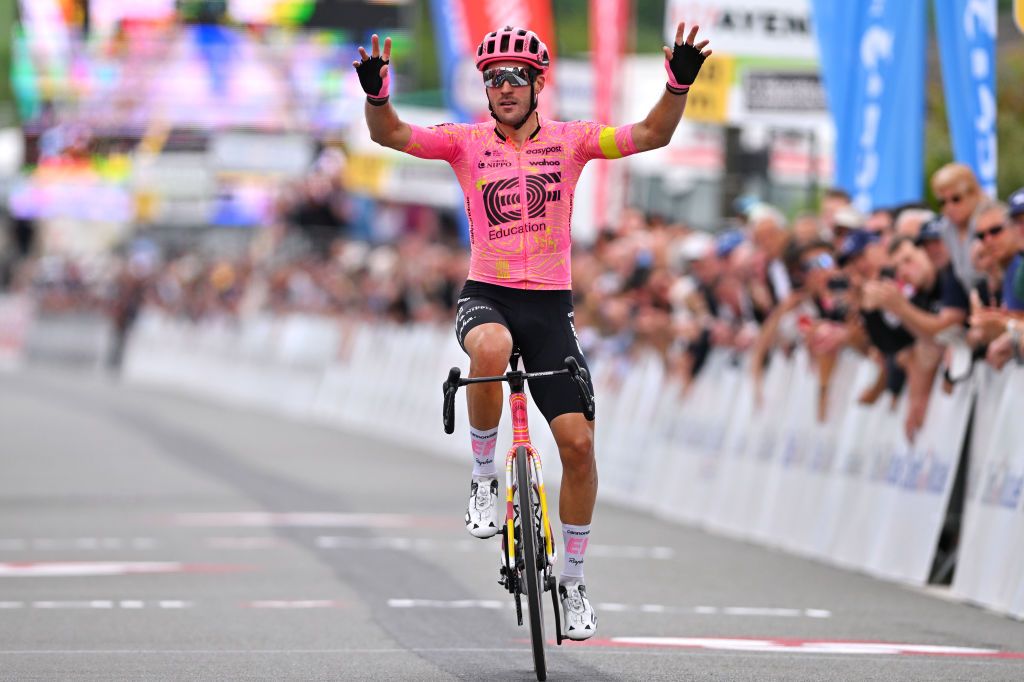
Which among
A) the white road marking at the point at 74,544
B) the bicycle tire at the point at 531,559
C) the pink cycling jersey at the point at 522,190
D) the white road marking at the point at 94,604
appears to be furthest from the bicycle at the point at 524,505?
the white road marking at the point at 74,544

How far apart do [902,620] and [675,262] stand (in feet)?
31.8

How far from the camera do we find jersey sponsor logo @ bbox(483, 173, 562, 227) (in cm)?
959

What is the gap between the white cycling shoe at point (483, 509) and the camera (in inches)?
372

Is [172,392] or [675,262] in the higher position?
[675,262]

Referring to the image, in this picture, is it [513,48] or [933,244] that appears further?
[933,244]

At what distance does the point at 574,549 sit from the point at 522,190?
5.10 feet

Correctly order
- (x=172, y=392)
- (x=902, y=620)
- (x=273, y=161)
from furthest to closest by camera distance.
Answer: (x=273, y=161) → (x=172, y=392) → (x=902, y=620)

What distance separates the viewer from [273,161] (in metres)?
56.6

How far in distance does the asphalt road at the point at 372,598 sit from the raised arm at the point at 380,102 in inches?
87.8

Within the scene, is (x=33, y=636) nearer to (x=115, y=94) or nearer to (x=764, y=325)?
(x=764, y=325)

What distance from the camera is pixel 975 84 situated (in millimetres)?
15406

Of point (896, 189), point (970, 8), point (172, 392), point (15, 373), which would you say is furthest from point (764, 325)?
point (15, 373)

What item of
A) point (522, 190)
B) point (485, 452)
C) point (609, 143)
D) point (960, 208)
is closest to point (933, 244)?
point (960, 208)

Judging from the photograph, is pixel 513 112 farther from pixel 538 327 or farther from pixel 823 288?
pixel 823 288
